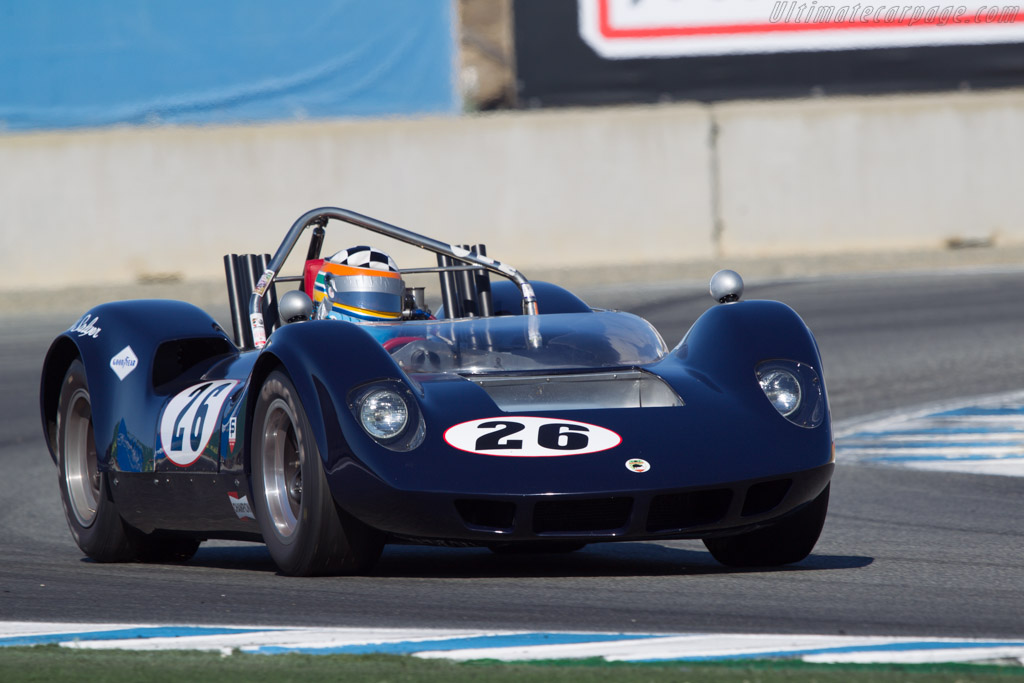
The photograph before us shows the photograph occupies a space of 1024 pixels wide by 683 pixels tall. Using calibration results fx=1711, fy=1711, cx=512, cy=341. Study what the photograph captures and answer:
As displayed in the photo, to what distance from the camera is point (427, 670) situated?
140 inches

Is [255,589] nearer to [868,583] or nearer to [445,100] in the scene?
[868,583]

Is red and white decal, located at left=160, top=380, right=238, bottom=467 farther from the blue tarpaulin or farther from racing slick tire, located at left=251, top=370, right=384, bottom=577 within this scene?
the blue tarpaulin

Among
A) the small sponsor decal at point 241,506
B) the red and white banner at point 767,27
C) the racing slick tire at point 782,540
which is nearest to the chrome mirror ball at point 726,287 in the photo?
the racing slick tire at point 782,540

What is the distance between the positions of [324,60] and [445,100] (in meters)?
1.30

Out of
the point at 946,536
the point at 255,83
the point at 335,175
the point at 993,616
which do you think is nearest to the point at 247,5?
the point at 255,83

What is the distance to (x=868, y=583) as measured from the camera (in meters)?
4.86

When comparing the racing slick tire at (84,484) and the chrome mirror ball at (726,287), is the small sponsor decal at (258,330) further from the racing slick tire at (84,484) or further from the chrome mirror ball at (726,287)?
the chrome mirror ball at (726,287)

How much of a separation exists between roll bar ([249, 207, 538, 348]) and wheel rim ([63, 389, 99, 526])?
0.71 metres

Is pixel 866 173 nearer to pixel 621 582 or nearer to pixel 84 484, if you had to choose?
pixel 84 484

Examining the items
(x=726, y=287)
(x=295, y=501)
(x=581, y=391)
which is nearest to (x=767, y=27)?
(x=726, y=287)

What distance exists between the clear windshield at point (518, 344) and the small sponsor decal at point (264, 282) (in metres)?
0.85

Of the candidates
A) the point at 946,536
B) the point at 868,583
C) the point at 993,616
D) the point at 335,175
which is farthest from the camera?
the point at 335,175

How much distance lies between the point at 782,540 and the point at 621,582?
64 centimetres

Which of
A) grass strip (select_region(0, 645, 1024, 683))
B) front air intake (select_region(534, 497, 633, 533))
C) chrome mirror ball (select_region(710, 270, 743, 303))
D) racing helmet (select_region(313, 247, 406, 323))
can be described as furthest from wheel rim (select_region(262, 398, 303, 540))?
chrome mirror ball (select_region(710, 270, 743, 303))
